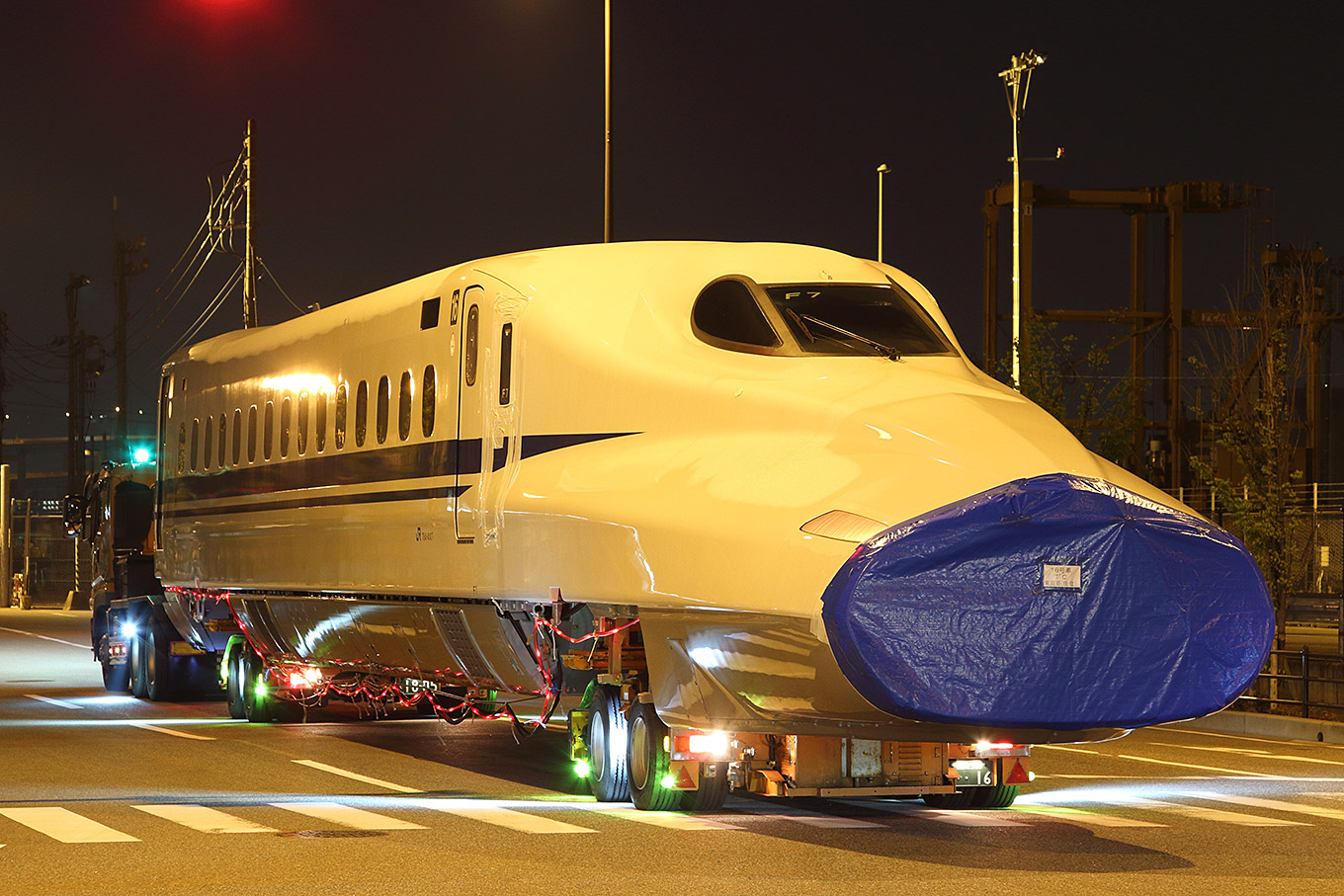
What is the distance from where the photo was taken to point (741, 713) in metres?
13.3

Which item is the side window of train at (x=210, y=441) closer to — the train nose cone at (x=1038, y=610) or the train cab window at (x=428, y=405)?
the train cab window at (x=428, y=405)

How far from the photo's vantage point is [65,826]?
1402 cm

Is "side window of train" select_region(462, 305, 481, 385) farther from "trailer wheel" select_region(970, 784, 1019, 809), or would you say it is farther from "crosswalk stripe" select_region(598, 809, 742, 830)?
"trailer wheel" select_region(970, 784, 1019, 809)

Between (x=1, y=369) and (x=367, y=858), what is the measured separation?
9611 centimetres

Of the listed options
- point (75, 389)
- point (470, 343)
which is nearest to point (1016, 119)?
point (470, 343)

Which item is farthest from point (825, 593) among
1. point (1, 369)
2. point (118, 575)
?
point (1, 369)

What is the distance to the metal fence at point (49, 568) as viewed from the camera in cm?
7873

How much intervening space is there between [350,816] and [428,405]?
163 inches

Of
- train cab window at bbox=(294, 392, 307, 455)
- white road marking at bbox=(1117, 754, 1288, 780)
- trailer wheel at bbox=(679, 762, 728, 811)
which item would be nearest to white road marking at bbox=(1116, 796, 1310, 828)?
white road marking at bbox=(1117, 754, 1288, 780)

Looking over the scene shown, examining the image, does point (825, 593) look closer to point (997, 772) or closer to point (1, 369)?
point (997, 772)

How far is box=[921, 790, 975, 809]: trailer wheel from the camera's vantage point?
15750 mm

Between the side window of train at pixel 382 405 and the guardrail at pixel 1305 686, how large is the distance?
11.6m

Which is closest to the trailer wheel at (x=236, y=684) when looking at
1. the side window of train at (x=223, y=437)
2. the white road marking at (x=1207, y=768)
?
the side window of train at (x=223, y=437)

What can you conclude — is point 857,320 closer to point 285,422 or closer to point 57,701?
point 285,422
